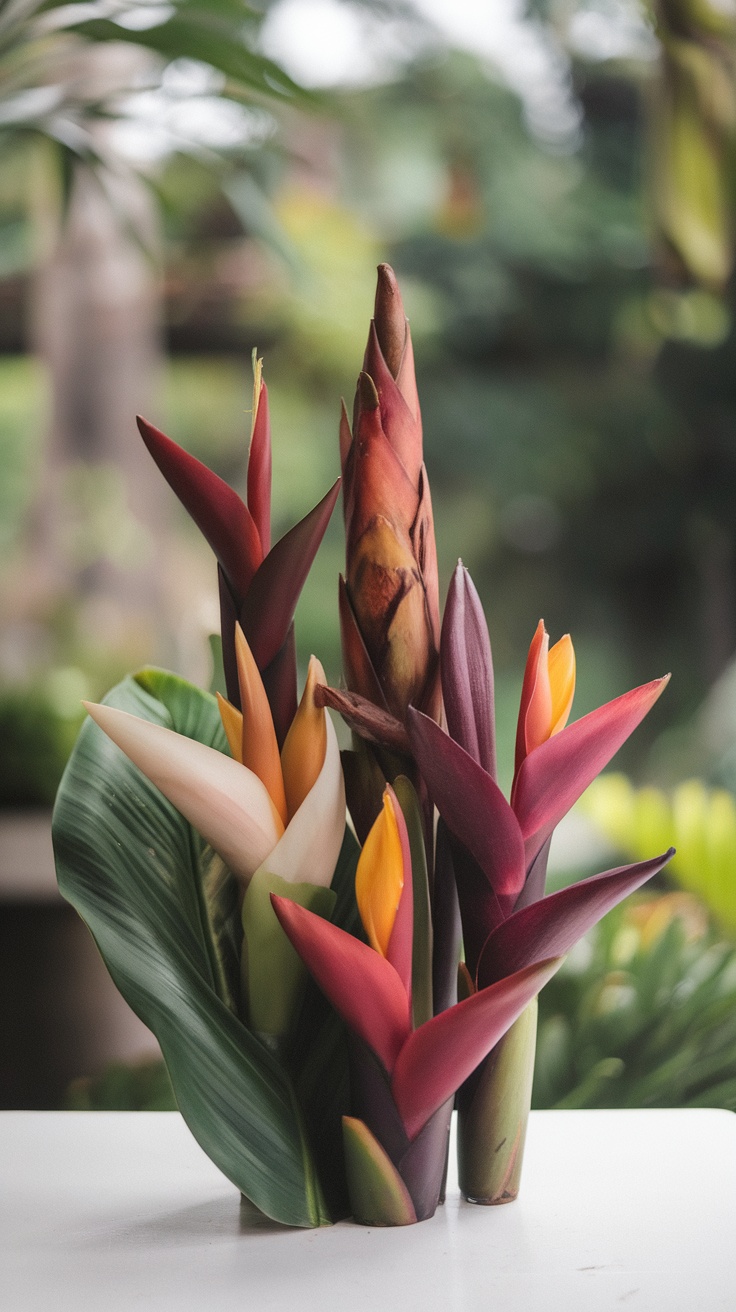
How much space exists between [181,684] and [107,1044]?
40.7 inches

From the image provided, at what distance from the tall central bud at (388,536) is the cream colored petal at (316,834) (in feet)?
0.08

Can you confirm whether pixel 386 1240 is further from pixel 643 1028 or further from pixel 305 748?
pixel 643 1028

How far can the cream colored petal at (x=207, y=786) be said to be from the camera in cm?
26

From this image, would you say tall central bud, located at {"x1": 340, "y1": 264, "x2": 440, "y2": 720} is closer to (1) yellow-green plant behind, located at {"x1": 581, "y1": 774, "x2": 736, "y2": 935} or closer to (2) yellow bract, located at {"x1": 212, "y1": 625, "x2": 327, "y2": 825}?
(2) yellow bract, located at {"x1": 212, "y1": 625, "x2": 327, "y2": 825}

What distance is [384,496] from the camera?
0.96 feet

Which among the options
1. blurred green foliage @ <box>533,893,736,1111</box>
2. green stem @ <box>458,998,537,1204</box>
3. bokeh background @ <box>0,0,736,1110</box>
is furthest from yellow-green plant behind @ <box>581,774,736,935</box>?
bokeh background @ <box>0,0,736,1110</box>

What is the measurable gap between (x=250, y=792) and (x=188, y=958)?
2.1 inches

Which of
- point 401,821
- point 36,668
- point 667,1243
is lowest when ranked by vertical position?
point 36,668

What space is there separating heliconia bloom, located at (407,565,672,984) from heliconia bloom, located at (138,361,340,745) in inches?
1.6

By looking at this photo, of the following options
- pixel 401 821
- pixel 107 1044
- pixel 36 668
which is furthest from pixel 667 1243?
pixel 36 668

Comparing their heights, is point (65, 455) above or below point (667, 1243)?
above

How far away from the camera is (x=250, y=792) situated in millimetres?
276

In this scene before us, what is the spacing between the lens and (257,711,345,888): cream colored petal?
0.28 metres

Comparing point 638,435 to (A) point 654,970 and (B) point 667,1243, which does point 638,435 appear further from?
(B) point 667,1243
